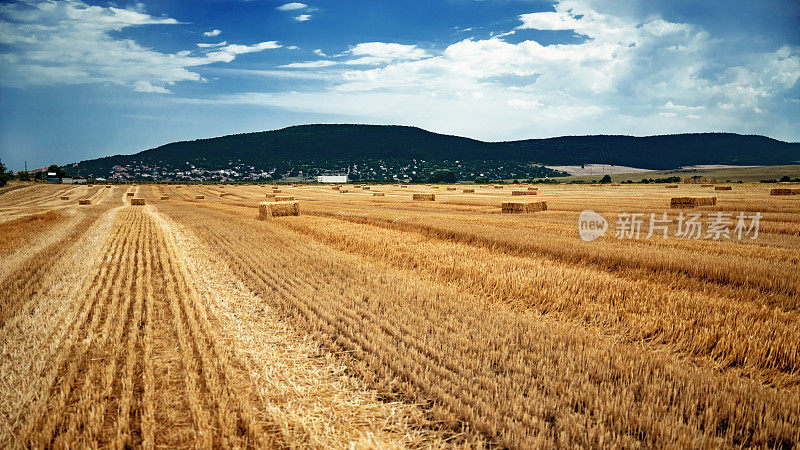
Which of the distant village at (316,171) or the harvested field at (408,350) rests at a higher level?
the distant village at (316,171)

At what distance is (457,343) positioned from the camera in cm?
555

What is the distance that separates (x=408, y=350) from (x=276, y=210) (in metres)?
19.4

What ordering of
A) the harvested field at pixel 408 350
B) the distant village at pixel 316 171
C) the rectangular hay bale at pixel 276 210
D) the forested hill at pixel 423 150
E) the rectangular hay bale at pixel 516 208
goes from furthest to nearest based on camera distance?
the forested hill at pixel 423 150 → the distant village at pixel 316 171 → the rectangular hay bale at pixel 516 208 → the rectangular hay bale at pixel 276 210 → the harvested field at pixel 408 350

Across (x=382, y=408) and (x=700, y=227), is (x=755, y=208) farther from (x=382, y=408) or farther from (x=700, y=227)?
(x=382, y=408)

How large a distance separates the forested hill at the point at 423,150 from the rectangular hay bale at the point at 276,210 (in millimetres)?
134551

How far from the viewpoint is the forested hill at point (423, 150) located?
524 ft

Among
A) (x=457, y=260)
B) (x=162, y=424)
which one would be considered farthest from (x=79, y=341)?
(x=457, y=260)

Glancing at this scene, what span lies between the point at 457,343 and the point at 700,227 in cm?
1547

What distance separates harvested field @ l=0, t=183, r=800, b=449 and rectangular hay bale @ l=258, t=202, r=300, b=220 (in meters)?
11.5

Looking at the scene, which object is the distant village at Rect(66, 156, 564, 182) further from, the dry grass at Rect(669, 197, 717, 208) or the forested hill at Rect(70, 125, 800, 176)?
the dry grass at Rect(669, 197, 717, 208)

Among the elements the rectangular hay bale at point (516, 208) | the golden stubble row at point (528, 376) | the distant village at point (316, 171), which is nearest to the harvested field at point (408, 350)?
the golden stubble row at point (528, 376)

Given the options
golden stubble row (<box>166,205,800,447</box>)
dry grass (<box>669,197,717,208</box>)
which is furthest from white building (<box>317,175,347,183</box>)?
golden stubble row (<box>166,205,800,447</box>)

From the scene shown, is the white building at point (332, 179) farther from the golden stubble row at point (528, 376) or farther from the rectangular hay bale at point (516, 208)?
the golden stubble row at point (528, 376)

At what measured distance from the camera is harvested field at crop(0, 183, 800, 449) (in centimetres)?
377
